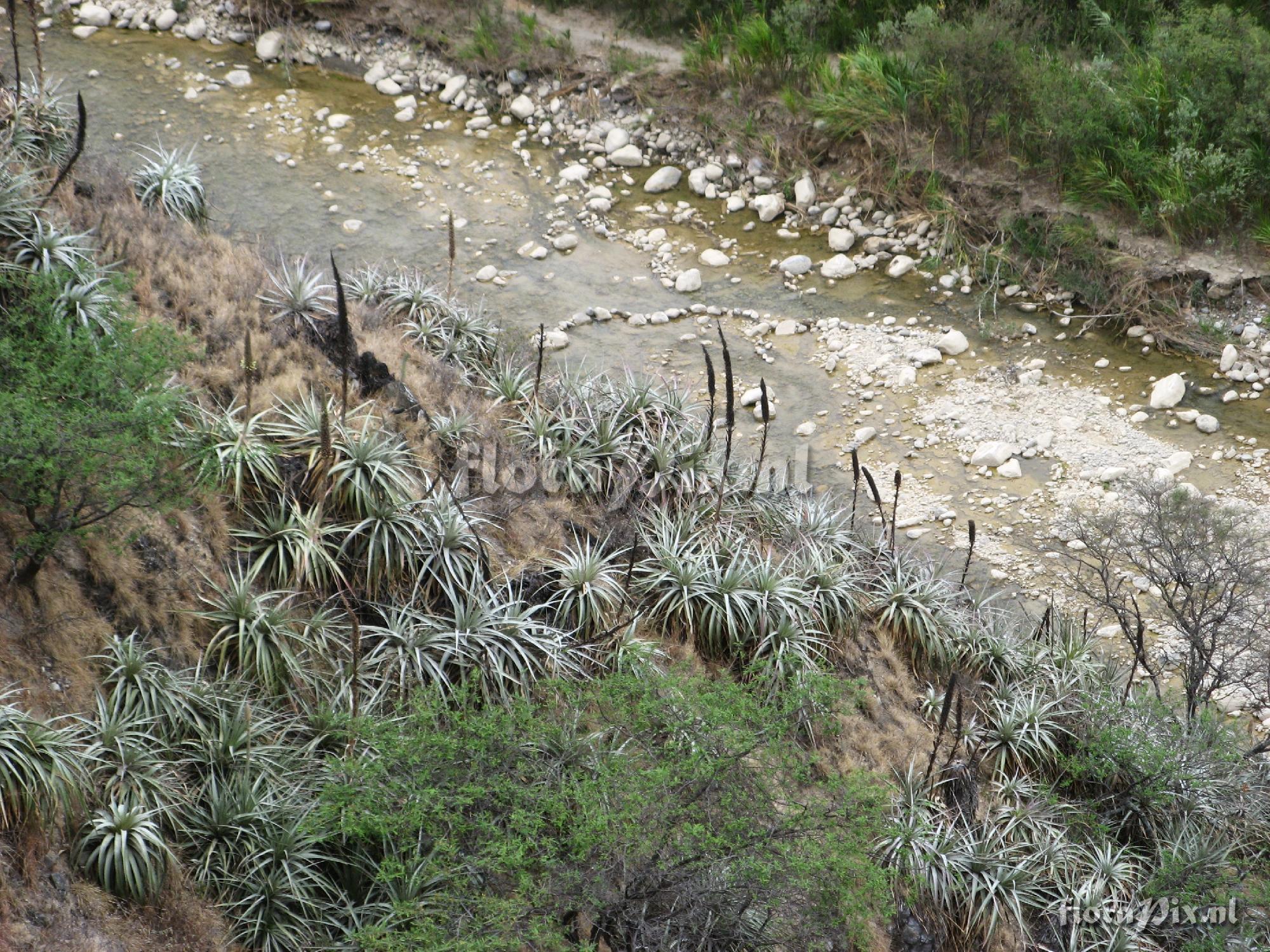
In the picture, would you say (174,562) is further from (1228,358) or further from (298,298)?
(1228,358)

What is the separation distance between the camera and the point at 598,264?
38.9ft

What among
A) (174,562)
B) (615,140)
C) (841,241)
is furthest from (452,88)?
(174,562)

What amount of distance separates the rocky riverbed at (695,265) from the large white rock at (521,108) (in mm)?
48

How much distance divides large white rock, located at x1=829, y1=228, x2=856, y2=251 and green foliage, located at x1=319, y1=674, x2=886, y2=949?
A: 24.5 feet

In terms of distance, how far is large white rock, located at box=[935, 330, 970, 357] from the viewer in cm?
1103

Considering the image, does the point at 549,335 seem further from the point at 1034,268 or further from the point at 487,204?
the point at 1034,268

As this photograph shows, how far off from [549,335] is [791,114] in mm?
4497

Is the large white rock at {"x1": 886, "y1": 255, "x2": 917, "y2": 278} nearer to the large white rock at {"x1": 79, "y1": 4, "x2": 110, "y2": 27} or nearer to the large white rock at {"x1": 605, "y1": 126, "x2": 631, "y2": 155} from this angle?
the large white rock at {"x1": 605, "y1": 126, "x2": 631, "y2": 155}

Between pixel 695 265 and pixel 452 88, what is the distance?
162 inches

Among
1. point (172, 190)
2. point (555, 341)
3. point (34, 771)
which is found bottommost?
point (555, 341)

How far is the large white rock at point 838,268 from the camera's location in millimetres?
11922

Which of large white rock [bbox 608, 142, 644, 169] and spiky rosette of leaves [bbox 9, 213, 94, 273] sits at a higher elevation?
spiky rosette of leaves [bbox 9, 213, 94, 273]

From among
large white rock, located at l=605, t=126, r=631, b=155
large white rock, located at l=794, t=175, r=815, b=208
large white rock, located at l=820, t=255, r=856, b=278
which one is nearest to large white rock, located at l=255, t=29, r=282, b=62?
large white rock, located at l=605, t=126, r=631, b=155

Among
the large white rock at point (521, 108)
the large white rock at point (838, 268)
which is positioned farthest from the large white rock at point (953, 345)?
the large white rock at point (521, 108)
